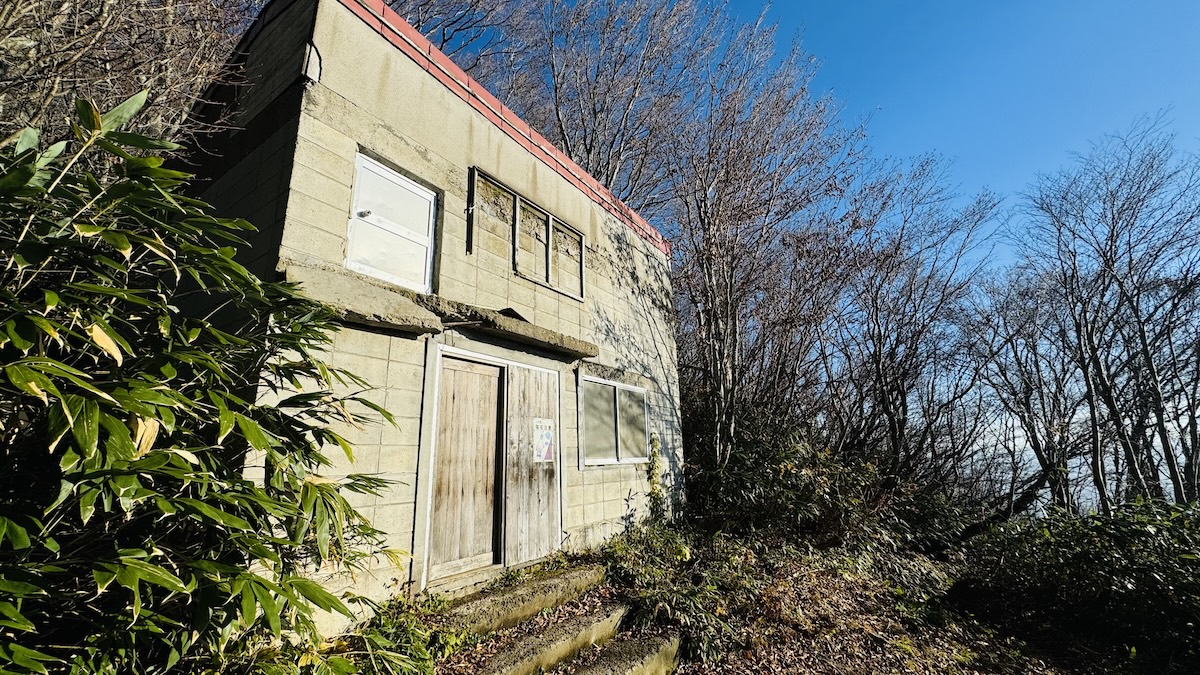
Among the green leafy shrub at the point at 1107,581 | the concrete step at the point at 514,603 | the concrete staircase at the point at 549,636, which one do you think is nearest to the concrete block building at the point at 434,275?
the concrete step at the point at 514,603

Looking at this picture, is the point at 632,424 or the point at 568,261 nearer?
the point at 568,261

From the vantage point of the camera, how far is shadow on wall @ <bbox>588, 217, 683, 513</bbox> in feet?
25.1

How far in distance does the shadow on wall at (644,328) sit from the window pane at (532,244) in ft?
3.61

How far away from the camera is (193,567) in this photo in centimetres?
184

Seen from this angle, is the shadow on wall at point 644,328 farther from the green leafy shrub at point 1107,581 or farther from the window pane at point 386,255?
the green leafy shrub at point 1107,581

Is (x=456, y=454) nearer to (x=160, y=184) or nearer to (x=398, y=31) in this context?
(x=160, y=184)

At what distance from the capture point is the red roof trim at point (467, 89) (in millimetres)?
4977

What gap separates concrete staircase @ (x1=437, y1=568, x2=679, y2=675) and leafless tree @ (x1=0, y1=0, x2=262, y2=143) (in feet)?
15.9

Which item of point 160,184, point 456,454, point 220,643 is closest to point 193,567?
point 220,643

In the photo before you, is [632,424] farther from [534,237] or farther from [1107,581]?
[1107,581]

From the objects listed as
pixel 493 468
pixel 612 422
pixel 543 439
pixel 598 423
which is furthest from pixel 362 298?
pixel 612 422

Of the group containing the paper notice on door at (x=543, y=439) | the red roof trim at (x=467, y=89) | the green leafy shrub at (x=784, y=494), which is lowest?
the green leafy shrub at (x=784, y=494)

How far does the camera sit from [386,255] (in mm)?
4590

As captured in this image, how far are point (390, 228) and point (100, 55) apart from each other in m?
2.54
